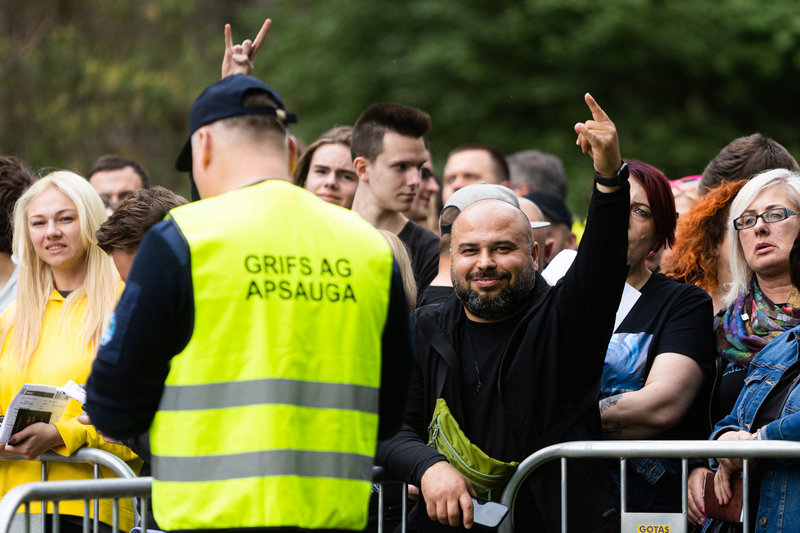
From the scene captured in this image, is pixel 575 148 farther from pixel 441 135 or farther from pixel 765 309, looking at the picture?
pixel 765 309

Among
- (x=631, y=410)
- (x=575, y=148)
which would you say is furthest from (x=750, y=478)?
(x=575, y=148)

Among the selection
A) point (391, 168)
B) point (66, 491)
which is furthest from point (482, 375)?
point (391, 168)

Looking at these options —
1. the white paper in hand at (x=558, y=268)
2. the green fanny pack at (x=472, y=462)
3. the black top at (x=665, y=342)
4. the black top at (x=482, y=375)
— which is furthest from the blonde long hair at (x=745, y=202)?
the green fanny pack at (x=472, y=462)

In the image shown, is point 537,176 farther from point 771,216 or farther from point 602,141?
point 602,141

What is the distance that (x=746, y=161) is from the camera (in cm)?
534

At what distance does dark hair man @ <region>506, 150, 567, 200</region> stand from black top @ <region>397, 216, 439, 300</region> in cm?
210

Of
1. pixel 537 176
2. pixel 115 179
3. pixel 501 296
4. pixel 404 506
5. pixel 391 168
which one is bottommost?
pixel 404 506

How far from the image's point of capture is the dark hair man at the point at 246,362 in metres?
2.74

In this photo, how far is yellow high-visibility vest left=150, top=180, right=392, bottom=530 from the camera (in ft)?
9.02

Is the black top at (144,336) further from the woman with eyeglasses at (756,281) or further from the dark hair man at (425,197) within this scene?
the dark hair man at (425,197)

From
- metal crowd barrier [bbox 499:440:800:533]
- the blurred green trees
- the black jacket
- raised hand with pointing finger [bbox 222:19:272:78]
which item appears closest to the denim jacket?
metal crowd barrier [bbox 499:440:800:533]

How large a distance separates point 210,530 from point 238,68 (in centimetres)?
166

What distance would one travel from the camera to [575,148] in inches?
579

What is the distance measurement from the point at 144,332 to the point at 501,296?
175 centimetres
